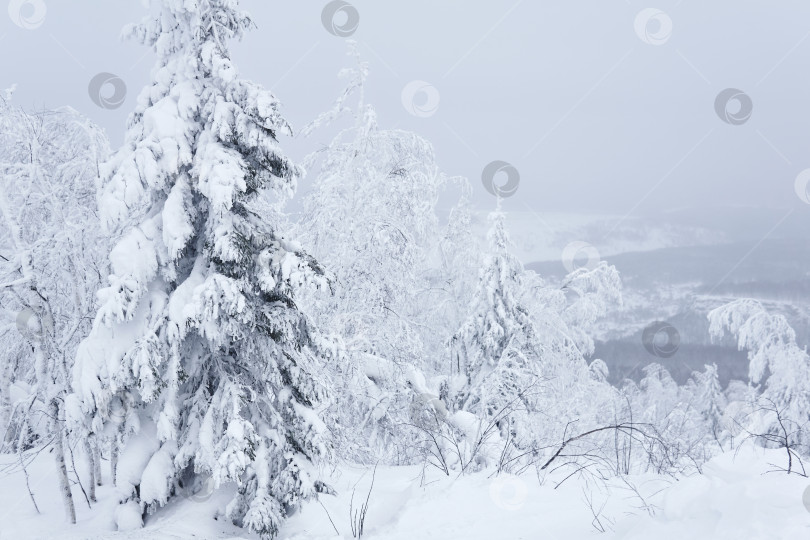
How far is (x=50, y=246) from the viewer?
368 inches

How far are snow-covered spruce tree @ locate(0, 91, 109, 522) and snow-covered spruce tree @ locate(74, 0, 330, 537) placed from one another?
2540 mm

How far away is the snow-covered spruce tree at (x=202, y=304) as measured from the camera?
21.9ft

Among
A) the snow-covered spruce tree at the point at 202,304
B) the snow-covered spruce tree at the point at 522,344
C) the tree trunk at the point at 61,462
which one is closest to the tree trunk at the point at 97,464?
the tree trunk at the point at 61,462

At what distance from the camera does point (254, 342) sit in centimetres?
743

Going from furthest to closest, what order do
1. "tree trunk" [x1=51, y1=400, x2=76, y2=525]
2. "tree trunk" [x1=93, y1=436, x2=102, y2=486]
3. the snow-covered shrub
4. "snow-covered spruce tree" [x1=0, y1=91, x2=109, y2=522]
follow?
1. the snow-covered shrub
2. "tree trunk" [x1=93, y1=436, x2=102, y2=486]
3. "snow-covered spruce tree" [x1=0, y1=91, x2=109, y2=522]
4. "tree trunk" [x1=51, y1=400, x2=76, y2=525]

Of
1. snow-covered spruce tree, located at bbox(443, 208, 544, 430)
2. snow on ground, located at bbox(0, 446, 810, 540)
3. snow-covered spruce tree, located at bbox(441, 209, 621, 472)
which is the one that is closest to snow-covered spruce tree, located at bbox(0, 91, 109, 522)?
snow on ground, located at bbox(0, 446, 810, 540)

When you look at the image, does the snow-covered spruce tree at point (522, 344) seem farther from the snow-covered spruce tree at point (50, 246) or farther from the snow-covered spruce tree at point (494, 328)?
the snow-covered spruce tree at point (50, 246)

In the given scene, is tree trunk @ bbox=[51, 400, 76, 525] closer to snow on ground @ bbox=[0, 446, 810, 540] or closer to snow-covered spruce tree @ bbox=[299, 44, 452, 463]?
snow on ground @ bbox=[0, 446, 810, 540]

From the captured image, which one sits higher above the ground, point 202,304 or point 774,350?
point 774,350

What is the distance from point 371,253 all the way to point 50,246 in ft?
19.7

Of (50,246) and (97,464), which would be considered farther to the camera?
(97,464)

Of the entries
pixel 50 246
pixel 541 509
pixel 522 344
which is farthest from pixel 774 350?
pixel 50 246

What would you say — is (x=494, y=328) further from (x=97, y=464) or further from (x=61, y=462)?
(x=61, y=462)

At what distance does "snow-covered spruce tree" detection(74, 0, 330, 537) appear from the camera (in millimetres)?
6676
